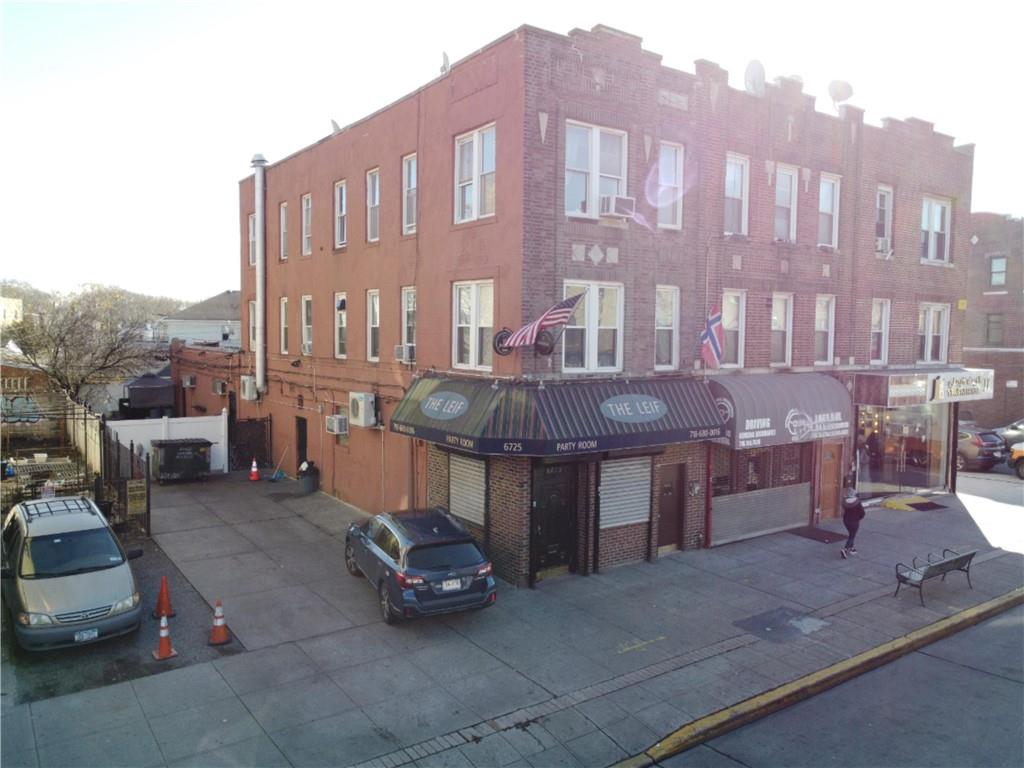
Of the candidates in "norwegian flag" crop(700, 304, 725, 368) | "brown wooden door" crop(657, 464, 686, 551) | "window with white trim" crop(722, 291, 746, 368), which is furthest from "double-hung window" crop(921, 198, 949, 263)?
"brown wooden door" crop(657, 464, 686, 551)

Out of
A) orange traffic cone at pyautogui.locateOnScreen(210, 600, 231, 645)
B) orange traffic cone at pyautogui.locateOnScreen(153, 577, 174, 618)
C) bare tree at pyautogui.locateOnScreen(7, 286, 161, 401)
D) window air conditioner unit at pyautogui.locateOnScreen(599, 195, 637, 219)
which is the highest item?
window air conditioner unit at pyautogui.locateOnScreen(599, 195, 637, 219)

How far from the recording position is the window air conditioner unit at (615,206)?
15.0 meters

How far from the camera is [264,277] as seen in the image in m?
26.0

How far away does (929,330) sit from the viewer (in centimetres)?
2319

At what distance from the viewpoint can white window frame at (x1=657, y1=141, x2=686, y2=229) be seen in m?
16.2

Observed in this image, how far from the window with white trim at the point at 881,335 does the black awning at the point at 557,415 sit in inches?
320

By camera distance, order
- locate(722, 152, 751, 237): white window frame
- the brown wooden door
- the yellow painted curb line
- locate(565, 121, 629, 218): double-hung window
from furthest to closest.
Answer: locate(722, 152, 751, 237): white window frame, the brown wooden door, locate(565, 121, 629, 218): double-hung window, the yellow painted curb line

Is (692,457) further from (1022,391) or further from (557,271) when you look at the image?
(1022,391)

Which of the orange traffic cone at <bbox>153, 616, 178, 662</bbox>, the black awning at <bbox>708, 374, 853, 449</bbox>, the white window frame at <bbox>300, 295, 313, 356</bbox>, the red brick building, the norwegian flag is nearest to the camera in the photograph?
the orange traffic cone at <bbox>153, 616, 178, 662</bbox>

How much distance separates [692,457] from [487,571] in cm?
667

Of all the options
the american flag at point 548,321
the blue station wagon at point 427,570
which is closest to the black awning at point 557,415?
the american flag at point 548,321

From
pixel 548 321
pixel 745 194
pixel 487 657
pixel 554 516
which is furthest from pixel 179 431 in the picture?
pixel 745 194

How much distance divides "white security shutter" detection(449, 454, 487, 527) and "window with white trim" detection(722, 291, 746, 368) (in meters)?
6.81

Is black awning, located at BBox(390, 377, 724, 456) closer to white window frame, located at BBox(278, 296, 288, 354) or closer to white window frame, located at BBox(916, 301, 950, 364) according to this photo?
white window frame, located at BBox(278, 296, 288, 354)
